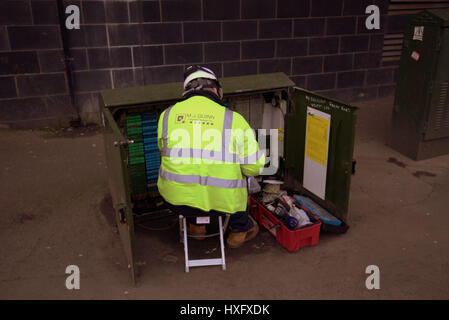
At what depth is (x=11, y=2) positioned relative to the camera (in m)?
6.18

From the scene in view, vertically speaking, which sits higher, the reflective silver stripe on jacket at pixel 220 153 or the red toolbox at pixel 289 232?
the reflective silver stripe on jacket at pixel 220 153

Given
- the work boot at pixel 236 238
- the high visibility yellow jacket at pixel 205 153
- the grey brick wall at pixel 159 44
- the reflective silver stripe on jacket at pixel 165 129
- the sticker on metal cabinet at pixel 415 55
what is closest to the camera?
the high visibility yellow jacket at pixel 205 153

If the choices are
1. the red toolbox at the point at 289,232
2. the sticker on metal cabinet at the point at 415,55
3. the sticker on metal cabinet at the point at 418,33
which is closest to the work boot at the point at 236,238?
the red toolbox at the point at 289,232

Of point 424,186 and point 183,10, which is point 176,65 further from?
point 424,186

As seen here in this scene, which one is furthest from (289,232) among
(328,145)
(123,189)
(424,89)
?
(424,89)

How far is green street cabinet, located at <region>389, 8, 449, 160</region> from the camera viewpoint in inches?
212

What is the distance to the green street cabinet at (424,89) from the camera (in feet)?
17.6

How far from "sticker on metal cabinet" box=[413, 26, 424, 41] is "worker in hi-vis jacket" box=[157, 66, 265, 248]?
3.39 metres

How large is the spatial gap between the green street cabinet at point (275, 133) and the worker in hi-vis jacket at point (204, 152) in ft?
1.64

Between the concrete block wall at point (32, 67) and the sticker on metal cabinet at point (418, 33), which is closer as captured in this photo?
the sticker on metal cabinet at point (418, 33)

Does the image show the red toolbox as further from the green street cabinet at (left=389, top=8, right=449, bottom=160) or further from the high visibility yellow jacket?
the green street cabinet at (left=389, top=8, right=449, bottom=160)

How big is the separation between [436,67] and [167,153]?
12.9 feet

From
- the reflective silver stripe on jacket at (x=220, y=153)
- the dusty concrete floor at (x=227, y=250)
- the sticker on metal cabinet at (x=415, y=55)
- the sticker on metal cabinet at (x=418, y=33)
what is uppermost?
the sticker on metal cabinet at (x=418, y=33)

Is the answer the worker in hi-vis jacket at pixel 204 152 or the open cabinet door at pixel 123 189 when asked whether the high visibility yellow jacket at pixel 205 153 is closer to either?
the worker in hi-vis jacket at pixel 204 152
